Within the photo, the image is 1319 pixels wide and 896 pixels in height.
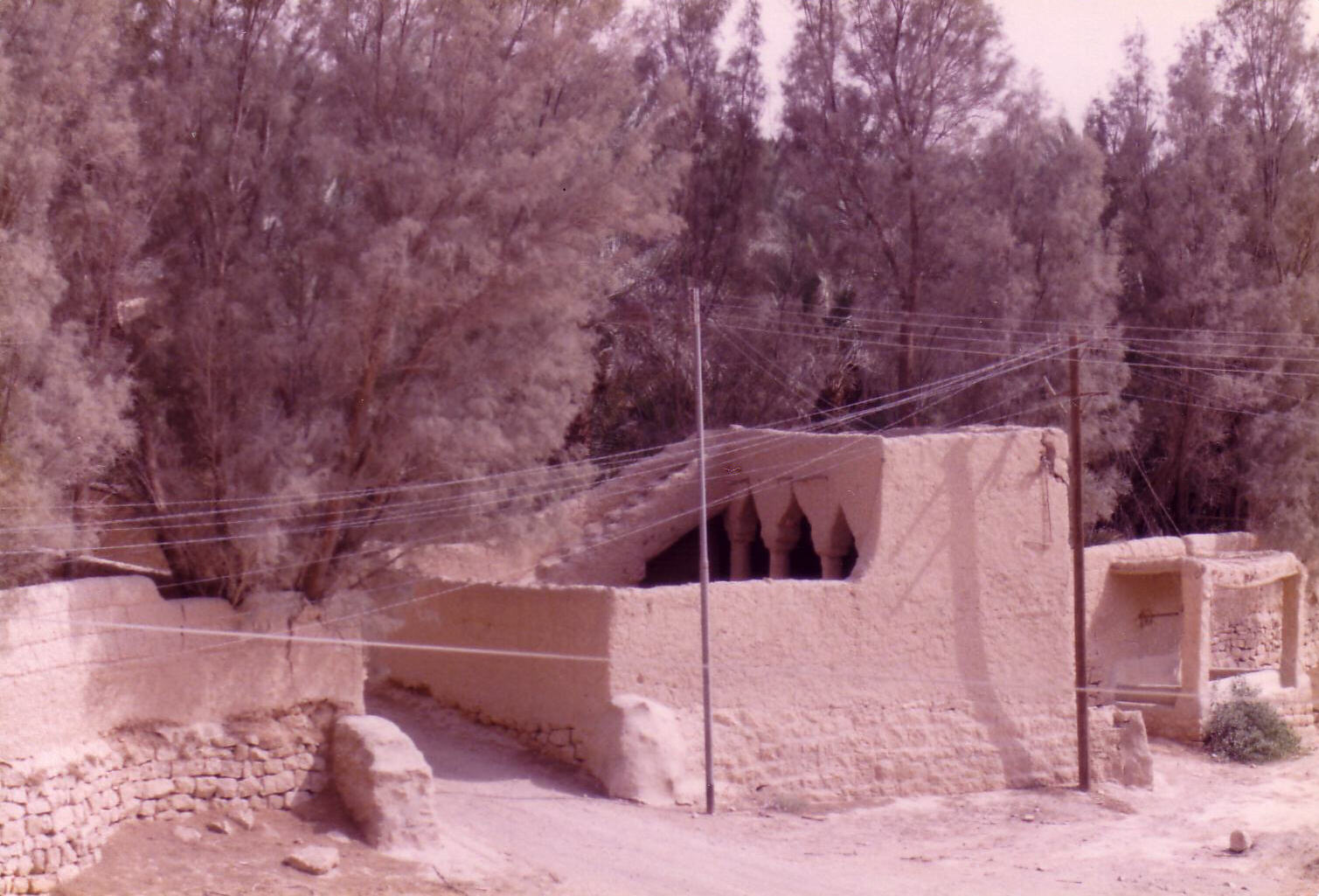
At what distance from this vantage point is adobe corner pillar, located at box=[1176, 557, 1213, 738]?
19.9 metres

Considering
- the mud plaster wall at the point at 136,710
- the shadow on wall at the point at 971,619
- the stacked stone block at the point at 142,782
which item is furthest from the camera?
the shadow on wall at the point at 971,619

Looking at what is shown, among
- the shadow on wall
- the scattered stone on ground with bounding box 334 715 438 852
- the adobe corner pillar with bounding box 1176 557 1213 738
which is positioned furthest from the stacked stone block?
the adobe corner pillar with bounding box 1176 557 1213 738

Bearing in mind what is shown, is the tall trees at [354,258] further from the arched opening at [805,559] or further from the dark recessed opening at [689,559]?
the arched opening at [805,559]

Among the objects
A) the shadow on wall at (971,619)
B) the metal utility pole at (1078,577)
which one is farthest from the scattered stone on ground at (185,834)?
the metal utility pole at (1078,577)

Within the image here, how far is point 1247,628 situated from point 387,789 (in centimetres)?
1710

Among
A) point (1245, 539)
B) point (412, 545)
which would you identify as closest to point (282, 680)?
point (412, 545)

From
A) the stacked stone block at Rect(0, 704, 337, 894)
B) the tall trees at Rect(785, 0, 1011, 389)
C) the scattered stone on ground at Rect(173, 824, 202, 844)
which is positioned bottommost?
the scattered stone on ground at Rect(173, 824, 202, 844)

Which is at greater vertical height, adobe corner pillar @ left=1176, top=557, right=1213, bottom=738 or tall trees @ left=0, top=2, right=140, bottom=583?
tall trees @ left=0, top=2, right=140, bottom=583

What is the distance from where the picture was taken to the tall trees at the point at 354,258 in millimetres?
11727

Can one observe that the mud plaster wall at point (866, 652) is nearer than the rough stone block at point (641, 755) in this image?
No

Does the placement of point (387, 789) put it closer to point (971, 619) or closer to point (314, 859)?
point (314, 859)

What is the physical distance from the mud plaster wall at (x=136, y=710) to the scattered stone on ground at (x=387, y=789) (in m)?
0.51

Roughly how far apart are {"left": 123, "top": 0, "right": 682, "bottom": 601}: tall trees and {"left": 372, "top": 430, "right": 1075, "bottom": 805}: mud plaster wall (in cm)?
254

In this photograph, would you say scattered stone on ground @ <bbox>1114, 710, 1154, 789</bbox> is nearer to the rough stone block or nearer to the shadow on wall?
the shadow on wall
